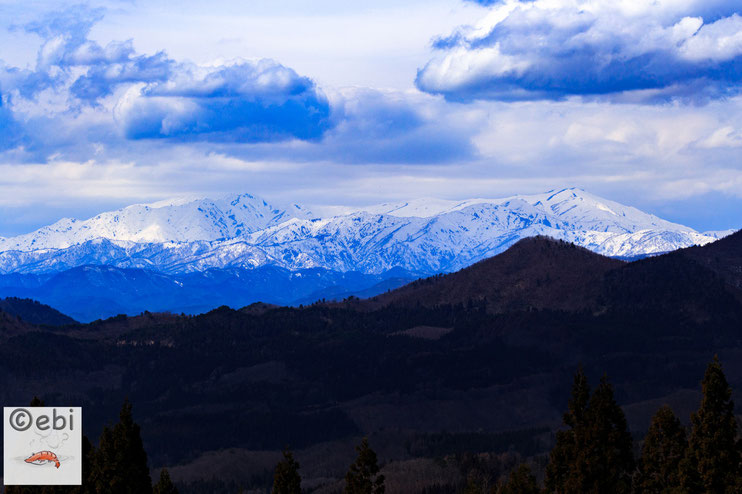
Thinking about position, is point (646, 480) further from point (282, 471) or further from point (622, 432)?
point (282, 471)

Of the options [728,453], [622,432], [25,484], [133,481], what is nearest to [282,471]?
[133,481]

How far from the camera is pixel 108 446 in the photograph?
108438 millimetres

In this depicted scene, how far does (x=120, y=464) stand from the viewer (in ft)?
356

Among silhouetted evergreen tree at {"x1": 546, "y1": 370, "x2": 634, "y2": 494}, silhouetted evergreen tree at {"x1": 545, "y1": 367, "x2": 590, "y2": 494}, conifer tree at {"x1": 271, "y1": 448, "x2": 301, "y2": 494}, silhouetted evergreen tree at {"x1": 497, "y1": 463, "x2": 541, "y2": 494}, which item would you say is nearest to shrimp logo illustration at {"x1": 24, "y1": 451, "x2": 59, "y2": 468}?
conifer tree at {"x1": 271, "y1": 448, "x2": 301, "y2": 494}

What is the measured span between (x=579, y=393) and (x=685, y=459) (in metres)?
14.2

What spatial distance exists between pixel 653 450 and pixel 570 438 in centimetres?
937

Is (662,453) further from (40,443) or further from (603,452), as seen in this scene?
(40,443)

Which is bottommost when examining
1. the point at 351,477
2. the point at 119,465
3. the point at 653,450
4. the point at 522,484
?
the point at 522,484

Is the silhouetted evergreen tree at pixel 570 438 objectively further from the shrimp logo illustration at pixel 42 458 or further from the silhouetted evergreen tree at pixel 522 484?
the shrimp logo illustration at pixel 42 458

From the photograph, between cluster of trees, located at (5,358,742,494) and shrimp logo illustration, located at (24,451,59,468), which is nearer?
shrimp logo illustration, located at (24,451,59,468)

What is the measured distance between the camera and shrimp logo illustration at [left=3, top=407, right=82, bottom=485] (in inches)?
3917

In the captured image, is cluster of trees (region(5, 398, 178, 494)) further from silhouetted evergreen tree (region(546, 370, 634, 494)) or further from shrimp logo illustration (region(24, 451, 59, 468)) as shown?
silhouetted evergreen tree (region(546, 370, 634, 494))

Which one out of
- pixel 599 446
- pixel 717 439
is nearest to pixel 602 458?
pixel 599 446

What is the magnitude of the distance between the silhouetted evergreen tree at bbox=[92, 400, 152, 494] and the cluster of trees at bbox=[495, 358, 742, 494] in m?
44.0
